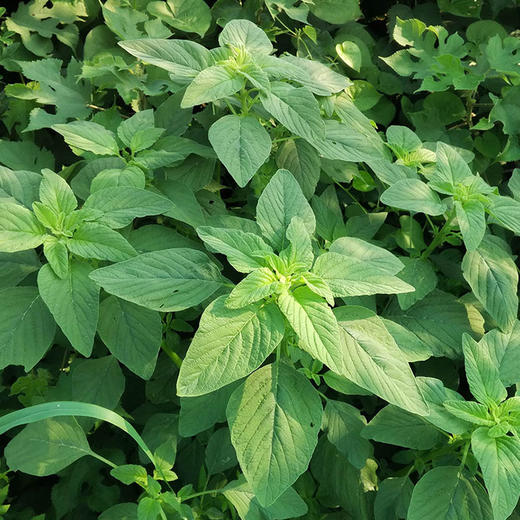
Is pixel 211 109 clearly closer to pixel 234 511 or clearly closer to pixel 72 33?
pixel 72 33

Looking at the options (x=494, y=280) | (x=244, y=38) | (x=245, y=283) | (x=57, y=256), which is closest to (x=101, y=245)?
(x=57, y=256)

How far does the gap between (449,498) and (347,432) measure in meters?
0.26

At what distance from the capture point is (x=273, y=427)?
1.01 m

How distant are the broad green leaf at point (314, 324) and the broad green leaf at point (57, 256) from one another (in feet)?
1.39

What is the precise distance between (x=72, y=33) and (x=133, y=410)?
1.26 meters

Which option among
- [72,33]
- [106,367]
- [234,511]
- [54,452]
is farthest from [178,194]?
[72,33]

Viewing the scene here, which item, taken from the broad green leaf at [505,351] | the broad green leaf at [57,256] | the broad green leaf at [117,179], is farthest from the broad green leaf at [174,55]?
the broad green leaf at [505,351]

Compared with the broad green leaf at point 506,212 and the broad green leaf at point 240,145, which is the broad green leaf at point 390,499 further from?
the broad green leaf at point 240,145

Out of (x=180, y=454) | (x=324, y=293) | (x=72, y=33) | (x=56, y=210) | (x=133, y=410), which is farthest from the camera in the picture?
(x=72, y=33)

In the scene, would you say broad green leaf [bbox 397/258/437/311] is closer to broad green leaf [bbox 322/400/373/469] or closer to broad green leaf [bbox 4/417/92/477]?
broad green leaf [bbox 322/400/373/469]

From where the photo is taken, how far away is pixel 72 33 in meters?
1.97

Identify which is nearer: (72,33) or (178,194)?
(178,194)

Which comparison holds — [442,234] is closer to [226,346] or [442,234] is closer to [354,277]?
[354,277]

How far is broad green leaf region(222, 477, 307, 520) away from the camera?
3.83 ft
